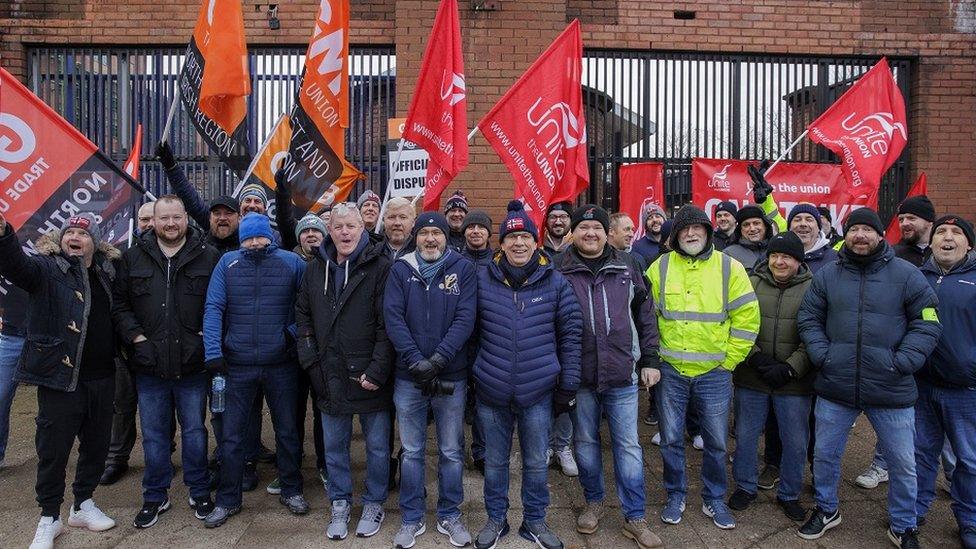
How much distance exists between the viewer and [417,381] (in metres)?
3.49

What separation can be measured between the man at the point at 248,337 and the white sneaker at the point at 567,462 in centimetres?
194

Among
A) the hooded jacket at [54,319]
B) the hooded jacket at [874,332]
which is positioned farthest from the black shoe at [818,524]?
the hooded jacket at [54,319]

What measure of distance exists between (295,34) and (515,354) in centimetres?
606

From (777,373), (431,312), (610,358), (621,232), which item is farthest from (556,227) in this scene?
(777,373)

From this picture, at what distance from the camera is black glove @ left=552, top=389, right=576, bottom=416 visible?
3568 millimetres

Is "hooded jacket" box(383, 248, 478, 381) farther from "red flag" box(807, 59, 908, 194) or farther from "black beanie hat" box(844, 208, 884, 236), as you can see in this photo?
"red flag" box(807, 59, 908, 194)

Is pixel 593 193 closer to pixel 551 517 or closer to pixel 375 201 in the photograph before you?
pixel 375 201

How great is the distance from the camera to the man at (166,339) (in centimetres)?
378

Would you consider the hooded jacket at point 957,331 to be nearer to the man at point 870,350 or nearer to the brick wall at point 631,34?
the man at point 870,350

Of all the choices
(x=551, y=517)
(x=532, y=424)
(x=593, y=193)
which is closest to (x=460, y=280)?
(x=532, y=424)

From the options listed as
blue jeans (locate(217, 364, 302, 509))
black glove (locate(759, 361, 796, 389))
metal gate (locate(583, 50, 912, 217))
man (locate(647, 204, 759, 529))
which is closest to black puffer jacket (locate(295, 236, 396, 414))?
blue jeans (locate(217, 364, 302, 509))

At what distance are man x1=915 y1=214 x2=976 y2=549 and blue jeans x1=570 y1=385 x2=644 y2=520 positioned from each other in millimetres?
1783

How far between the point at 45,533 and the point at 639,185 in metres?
6.62

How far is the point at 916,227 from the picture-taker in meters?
4.44
